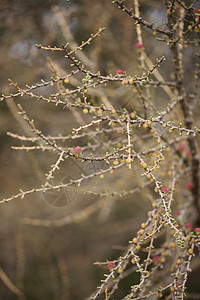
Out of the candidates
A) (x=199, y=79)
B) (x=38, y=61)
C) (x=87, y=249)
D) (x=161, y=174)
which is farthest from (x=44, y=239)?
(x=199, y=79)

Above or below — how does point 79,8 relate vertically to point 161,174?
above

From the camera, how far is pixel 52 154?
283 cm

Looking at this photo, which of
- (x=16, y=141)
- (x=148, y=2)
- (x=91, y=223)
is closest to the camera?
(x=148, y=2)

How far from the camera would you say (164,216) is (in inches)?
42.6

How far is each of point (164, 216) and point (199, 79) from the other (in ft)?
2.88

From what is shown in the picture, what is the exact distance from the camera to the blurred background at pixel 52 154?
85.3 inches

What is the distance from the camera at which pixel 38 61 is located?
250 centimetres

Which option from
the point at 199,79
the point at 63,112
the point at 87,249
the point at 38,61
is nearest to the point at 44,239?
the point at 87,249

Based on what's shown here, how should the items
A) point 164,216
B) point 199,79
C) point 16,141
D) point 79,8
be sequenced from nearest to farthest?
point 164,216 < point 199,79 < point 79,8 < point 16,141

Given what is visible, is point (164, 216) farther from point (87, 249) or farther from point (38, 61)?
point (87, 249)

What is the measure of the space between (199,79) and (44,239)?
2.59m

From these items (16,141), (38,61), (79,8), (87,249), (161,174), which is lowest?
(87,249)

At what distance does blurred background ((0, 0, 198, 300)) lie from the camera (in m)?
2.17

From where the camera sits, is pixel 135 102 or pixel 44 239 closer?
pixel 135 102
